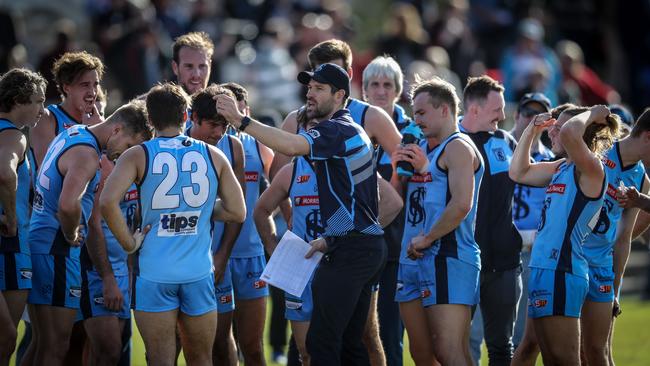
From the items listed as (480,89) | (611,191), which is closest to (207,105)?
(480,89)

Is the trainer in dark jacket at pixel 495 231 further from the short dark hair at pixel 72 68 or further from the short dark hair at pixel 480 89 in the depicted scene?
the short dark hair at pixel 72 68

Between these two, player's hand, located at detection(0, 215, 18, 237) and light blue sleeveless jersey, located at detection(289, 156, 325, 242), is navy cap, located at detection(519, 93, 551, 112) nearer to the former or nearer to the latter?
light blue sleeveless jersey, located at detection(289, 156, 325, 242)

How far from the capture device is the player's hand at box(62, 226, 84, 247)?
796cm

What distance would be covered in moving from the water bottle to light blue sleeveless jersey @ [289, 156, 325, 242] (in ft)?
2.23

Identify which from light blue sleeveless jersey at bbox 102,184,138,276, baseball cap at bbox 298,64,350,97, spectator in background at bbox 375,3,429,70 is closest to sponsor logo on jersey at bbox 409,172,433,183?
baseball cap at bbox 298,64,350,97

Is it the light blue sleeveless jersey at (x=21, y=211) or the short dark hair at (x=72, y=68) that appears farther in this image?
the short dark hair at (x=72, y=68)

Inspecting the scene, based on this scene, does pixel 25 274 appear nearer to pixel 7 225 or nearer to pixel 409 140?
pixel 7 225

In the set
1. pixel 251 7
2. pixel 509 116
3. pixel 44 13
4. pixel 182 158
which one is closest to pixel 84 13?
pixel 44 13

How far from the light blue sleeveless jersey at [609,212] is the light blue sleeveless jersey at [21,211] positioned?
418 centimetres

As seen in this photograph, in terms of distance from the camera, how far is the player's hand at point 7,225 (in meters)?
7.85

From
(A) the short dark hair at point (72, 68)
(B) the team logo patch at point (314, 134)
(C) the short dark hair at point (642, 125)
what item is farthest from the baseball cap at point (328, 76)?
(C) the short dark hair at point (642, 125)

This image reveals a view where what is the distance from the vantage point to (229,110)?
7.34m

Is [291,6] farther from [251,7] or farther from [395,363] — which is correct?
[395,363]

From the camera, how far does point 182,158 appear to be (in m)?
7.26
